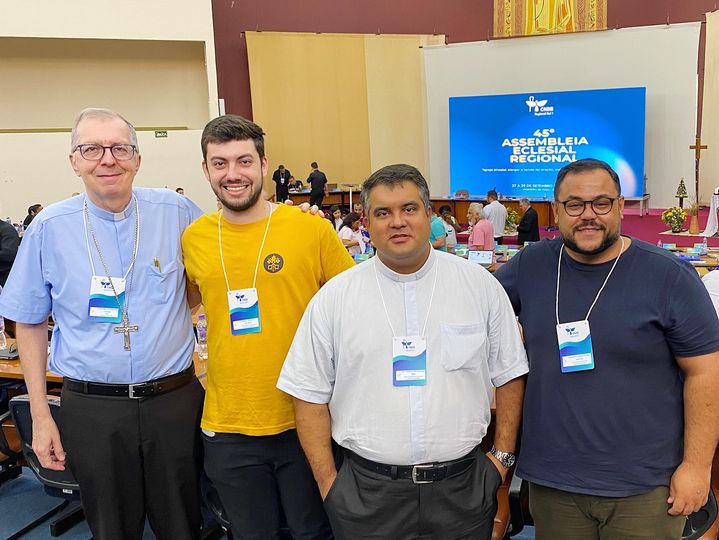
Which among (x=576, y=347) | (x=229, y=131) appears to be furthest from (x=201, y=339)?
(x=576, y=347)

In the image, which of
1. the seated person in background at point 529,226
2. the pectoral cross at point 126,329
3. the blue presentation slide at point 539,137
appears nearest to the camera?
the pectoral cross at point 126,329

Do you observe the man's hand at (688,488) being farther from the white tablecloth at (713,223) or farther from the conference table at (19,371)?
the white tablecloth at (713,223)

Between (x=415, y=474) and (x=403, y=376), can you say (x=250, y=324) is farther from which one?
(x=415, y=474)

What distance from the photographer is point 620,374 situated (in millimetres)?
1912

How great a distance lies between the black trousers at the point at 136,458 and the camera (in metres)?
2.23

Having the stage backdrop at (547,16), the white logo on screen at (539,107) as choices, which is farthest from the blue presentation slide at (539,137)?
the stage backdrop at (547,16)

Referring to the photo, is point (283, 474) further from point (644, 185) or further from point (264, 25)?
point (264, 25)

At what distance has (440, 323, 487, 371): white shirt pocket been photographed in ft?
6.17

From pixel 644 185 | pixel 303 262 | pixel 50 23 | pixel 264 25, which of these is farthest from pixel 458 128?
pixel 303 262

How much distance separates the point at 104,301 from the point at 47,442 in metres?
0.57

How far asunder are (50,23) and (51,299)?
14501mm

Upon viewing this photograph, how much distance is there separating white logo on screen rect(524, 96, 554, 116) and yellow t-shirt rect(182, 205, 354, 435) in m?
13.9

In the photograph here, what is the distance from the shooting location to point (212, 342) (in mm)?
2213

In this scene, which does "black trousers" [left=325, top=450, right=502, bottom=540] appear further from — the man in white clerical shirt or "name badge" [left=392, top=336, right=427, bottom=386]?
"name badge" [left=392, top=336, right=427, bottom=386]
